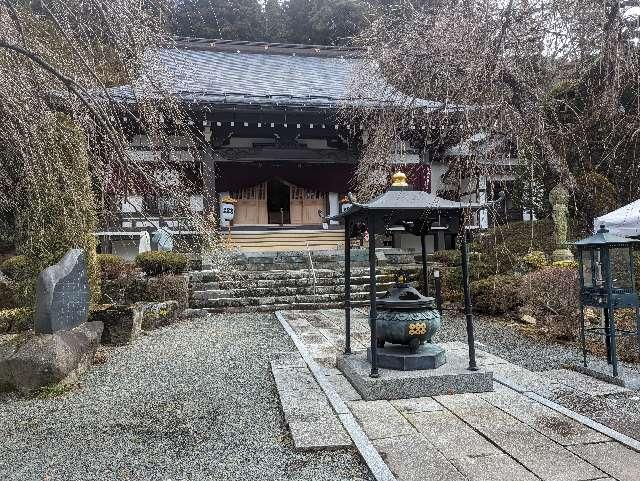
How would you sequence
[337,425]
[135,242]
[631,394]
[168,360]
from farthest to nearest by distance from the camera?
[135,242], [168,360], [631,394], [337,425]

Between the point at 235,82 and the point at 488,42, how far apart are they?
9.46 m

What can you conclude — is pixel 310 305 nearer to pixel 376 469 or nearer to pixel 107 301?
pixel 107 301

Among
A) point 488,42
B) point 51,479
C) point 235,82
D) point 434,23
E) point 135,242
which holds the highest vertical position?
point 235,82

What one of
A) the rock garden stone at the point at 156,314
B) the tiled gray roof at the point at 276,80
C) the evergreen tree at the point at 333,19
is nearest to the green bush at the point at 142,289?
the rock garden stone at the point at 156,314

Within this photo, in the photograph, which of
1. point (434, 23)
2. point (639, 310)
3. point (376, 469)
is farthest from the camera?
point (434, 23)

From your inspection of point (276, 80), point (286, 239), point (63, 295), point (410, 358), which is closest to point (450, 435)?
point (410, 358)

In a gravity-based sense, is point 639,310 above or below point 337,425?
above

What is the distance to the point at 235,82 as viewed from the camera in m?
13.8

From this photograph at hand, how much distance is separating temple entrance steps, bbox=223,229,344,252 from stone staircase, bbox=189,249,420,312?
2.27 metres

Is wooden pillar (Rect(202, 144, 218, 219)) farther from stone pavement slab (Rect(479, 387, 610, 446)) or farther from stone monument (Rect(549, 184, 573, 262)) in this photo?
stone pavement slab (Rect(479, 387, 610, 446))

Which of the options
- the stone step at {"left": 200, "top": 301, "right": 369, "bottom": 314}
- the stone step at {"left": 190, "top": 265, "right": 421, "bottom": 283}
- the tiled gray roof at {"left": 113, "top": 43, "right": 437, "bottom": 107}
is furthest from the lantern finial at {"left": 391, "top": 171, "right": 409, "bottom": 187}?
the stone step at {"left": 190, "top": 265, "right": 421, "bottom": 283}

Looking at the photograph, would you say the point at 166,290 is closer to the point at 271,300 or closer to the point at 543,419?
the point at 271,300

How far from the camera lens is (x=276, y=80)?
14.6 metres

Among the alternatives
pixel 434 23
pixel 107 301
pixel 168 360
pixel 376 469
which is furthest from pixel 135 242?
pixel 376 469
